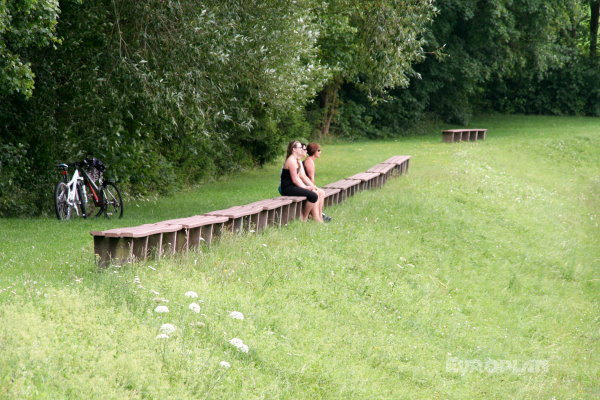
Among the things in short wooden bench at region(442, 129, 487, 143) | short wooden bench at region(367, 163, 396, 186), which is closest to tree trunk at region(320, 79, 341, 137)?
short wooden bench at region(442, 129, 487, 143)

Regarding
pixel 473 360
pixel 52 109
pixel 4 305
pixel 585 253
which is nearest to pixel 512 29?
pixel 585 253

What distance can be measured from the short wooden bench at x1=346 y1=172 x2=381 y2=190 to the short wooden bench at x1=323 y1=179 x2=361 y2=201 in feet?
0.56

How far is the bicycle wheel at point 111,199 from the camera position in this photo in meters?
14.5

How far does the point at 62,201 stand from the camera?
1365 cm

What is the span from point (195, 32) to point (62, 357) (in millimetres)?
8408

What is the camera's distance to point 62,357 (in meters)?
5.48

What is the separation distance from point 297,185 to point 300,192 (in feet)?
0.58

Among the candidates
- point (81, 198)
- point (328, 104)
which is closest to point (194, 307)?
point (81, 198)

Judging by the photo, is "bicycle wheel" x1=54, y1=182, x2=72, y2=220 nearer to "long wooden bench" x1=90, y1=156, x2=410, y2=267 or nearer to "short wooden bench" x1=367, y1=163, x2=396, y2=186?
"long wooden bench" x1=90, y1=156, x2=410, y2=267

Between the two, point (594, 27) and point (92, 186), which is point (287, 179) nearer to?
point (92, 186)

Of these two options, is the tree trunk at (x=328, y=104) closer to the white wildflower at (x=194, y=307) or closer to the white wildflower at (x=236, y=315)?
the white wildflower at (x=236, y=315)

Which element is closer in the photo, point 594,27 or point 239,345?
point 239,345

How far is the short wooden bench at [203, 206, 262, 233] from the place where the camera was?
1052 cm

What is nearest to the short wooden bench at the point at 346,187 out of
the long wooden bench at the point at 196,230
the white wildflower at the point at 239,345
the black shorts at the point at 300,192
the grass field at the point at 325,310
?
the grass field at the point at 325,310
